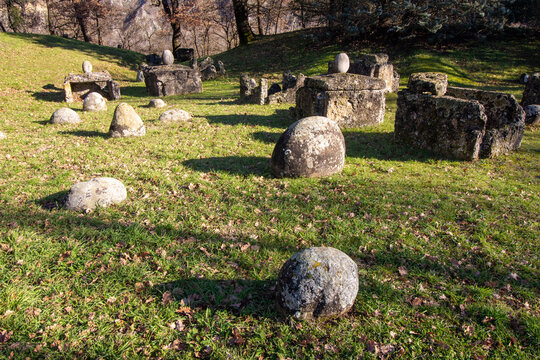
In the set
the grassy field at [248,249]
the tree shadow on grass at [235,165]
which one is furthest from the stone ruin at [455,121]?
the tree shadow on grass at [235,165]

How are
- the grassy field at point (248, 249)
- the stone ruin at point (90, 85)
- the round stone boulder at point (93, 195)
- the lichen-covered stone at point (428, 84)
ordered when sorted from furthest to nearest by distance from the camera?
the stone ruin at point (90, 85)
the lichen-covered stone at point (428, 84)
the round stone boulder at point (93, 195)
the grassy field at point (248, 249)

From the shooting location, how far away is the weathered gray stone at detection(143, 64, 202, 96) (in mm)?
17594

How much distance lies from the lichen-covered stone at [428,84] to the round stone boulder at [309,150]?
3.60 m

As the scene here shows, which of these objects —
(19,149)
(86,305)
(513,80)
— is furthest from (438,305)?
(513,80)

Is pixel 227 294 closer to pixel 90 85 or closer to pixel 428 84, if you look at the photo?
pixel 428 84

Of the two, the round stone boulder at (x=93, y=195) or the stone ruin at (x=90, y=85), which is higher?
the stone ruin at (x=90, y=85)

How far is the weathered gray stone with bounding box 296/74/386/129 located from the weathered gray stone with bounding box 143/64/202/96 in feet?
31.0

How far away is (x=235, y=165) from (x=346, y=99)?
487 cm

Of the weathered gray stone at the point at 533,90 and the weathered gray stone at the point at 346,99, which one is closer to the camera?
the weathered gray stone at the point at 346,99

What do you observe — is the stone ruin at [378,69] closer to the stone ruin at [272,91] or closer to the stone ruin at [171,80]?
the stone ruin at [272,91]

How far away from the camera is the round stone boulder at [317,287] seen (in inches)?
132

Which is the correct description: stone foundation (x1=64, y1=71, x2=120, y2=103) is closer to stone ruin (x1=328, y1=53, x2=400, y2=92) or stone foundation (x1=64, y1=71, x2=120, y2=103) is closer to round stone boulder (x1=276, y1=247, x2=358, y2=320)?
stone ruin (x1=328, y1=53, x2=400, y2=92)

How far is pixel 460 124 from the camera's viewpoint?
26.3 ft

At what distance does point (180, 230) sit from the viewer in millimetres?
5051
